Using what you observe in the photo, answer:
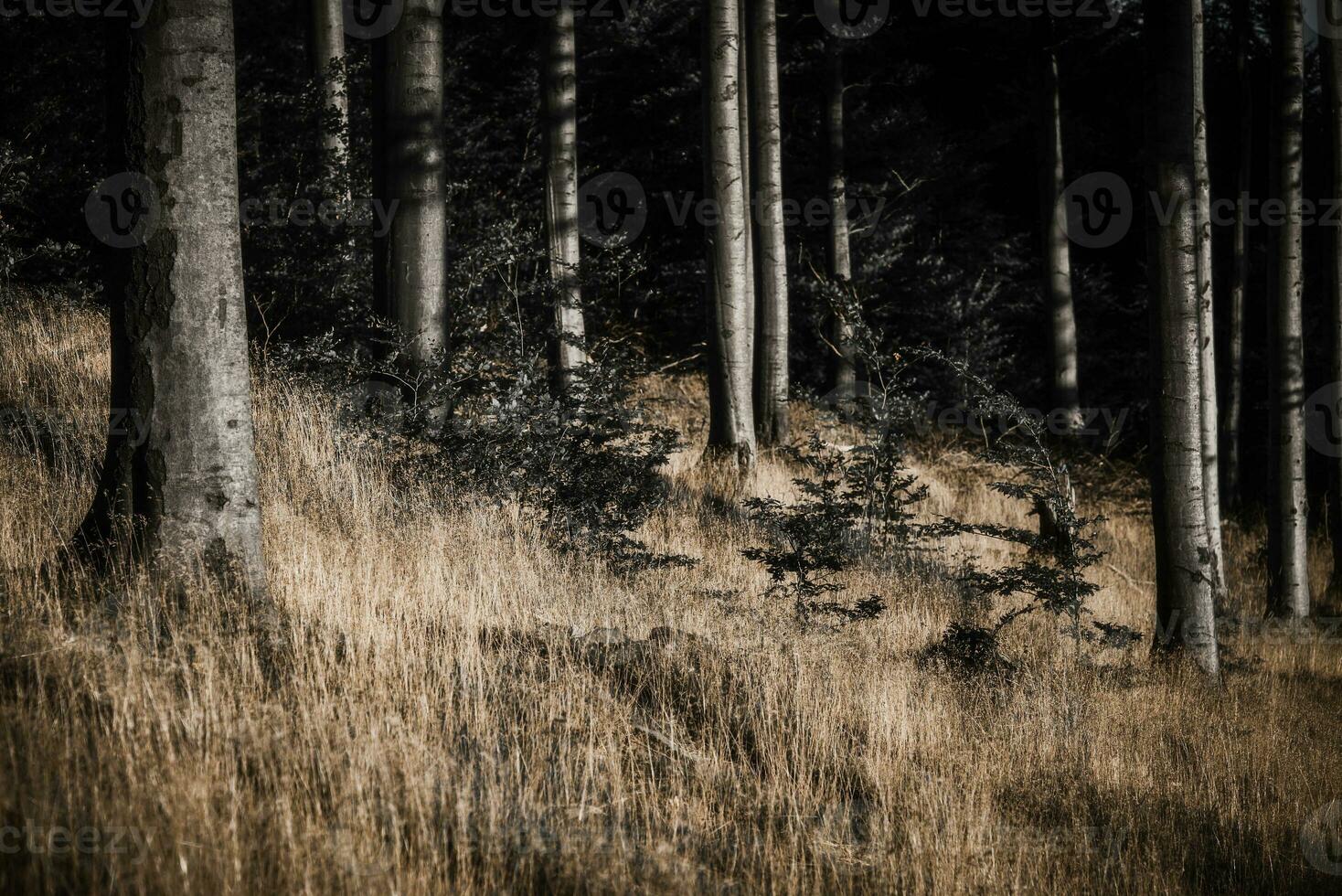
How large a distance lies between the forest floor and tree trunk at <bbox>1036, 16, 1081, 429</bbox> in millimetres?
10469

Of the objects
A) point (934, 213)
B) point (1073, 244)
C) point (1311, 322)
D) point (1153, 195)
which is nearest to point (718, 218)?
point (1153, 195)

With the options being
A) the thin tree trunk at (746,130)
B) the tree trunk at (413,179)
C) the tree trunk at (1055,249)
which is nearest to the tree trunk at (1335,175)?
the tree trunk at (1055,249)

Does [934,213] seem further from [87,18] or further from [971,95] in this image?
[87,18]

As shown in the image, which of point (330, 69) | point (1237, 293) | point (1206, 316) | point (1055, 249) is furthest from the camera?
point (1237, 293)

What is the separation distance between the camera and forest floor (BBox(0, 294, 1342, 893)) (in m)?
3.20

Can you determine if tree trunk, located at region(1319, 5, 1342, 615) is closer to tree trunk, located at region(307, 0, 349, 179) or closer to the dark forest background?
the dark forest background

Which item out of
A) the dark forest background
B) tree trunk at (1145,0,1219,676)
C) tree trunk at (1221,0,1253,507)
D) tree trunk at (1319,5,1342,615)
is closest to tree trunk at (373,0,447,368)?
the dark forest background

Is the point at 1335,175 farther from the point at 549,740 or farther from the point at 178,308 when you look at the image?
the point at 178,308

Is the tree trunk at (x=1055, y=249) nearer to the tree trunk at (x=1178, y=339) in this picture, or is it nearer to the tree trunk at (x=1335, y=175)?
the tree trunk at (x=1335, y=175)

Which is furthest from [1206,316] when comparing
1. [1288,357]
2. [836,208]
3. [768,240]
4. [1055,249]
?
[836,208]

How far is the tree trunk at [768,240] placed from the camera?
13055 mm

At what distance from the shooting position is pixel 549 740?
4148mm

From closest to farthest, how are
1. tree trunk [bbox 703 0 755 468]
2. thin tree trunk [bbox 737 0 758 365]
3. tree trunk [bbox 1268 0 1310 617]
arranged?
tree trunk [bbox 1268 0 1310 617], tree trunk [bbox 703 0 755 468], thin tree trunk [bbox 737 0 758 365]

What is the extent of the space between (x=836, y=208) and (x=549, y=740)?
1482 cm
